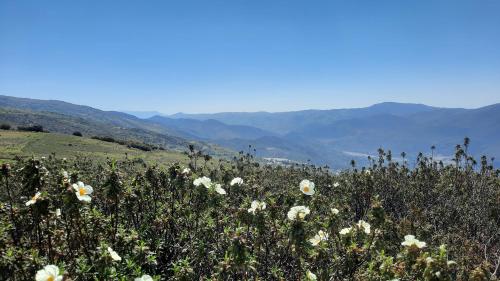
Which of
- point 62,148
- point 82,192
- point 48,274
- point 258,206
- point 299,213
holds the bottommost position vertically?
point 62,148

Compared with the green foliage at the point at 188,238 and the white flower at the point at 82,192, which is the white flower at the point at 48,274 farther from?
the white flower at the point at 82,192

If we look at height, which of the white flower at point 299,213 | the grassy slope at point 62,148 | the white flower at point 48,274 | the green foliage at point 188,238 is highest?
the white flower at point 299,213

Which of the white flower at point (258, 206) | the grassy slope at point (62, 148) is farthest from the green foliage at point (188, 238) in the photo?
the grassy slope at point (62, 148)

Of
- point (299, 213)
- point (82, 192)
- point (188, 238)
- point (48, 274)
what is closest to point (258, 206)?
point (299, 213)

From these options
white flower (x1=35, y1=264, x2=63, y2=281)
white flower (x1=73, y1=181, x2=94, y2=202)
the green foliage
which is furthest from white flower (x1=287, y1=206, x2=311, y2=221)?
white flower (x1=35, y1=264, x2=63, y2=281)

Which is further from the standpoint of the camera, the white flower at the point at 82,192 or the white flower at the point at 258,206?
the white flower at the point at 258,206

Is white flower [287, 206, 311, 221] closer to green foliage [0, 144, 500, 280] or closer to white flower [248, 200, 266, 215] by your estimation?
green foliage [0, 144, 500, 280]

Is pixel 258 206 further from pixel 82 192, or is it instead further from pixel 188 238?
pixel 188 238

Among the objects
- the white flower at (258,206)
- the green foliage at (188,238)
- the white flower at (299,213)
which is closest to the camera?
the green foliage at (188,238)

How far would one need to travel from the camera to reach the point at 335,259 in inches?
505

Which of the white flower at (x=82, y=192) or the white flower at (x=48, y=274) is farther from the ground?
the white flower at (x=82, y=192)

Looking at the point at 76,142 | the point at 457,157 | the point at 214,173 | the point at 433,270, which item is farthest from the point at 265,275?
the point at 76,142

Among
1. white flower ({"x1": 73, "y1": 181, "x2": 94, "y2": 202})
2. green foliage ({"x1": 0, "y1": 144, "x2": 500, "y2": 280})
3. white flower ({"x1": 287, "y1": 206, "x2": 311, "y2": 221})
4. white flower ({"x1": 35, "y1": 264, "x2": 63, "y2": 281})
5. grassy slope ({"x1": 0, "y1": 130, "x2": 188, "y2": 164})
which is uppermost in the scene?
white flower ({"x1": 73, "y1": 181, "x2": 94, "y2": 202})

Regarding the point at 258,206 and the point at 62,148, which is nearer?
the point at 258,206
